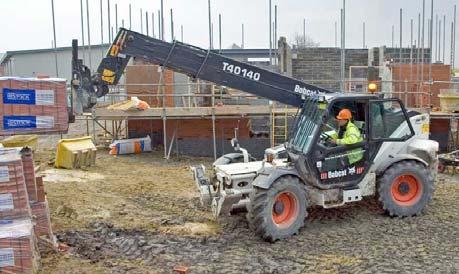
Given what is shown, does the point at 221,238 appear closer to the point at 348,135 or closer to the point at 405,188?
the point at 348,135

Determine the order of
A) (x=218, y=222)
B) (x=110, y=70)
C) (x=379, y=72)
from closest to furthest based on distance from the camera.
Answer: (x=218, y=222) < (x=110, y=70) < (x=379, y=72)

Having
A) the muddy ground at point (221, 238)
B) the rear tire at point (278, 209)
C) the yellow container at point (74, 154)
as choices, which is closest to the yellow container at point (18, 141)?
the yellow container at point (74, 154)

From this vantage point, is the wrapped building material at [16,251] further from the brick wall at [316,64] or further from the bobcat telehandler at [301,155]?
the brick wall at [316,64]

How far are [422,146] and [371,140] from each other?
4.28 ft

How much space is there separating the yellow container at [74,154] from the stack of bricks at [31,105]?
5836mm

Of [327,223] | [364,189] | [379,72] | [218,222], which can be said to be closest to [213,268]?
[218,222]

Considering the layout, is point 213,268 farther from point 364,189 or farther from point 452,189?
point 452,189

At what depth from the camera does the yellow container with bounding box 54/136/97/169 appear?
1364 cm

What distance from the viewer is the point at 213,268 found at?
6789 millimetres

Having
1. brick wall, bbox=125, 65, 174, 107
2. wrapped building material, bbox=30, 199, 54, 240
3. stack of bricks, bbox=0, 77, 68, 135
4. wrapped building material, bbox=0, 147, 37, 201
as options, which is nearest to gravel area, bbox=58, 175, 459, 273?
wrapped building material, bbox=30, 199, 54, 240

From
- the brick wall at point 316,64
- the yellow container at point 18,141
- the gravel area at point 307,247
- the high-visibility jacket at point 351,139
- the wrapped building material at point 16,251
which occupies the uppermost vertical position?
the brick wall at point 316,64

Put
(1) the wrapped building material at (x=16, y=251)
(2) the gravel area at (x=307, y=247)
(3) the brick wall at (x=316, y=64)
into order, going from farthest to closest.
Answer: (3) the brick wall at (x=316, y=64) → (2) the gravel area at (x=307, y=247) → (1) the wrapped building material at (x=16, y=251)

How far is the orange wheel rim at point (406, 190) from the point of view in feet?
29.3

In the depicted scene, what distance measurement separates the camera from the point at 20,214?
6.75 meters
